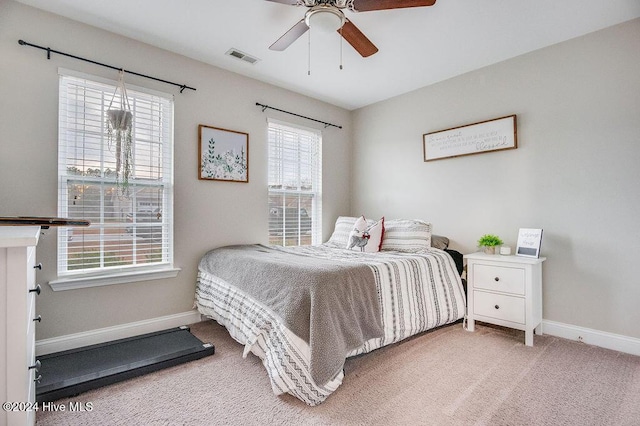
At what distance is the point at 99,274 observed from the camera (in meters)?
2.52

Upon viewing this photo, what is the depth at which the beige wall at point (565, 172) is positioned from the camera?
2.44m

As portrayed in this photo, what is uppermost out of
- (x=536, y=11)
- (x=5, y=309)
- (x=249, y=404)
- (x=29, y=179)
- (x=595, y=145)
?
(x=536, y=11)

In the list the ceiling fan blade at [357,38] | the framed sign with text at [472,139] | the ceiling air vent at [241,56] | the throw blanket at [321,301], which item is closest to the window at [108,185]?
the ceiling air vent at [241,56]

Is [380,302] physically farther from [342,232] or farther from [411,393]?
[342,232]

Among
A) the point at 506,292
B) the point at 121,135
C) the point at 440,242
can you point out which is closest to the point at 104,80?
the point at 121,135

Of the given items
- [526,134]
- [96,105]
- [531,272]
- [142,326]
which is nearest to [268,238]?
[142,326]

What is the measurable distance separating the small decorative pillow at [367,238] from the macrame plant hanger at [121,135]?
7.06 ft

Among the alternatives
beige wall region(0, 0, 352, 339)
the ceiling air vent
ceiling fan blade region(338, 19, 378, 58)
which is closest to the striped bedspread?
beige wall region(0, 0, 352, 339)

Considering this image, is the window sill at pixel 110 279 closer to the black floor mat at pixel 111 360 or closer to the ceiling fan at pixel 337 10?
the black floor mat at pixel 111 360

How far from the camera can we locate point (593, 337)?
2.54m

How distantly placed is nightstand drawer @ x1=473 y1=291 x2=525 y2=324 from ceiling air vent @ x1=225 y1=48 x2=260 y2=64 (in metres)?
3.02

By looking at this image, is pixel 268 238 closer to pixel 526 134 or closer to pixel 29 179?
pixel 29 179

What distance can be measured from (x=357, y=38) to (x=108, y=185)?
230 centimetres

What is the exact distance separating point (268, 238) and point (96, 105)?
6.55ft
